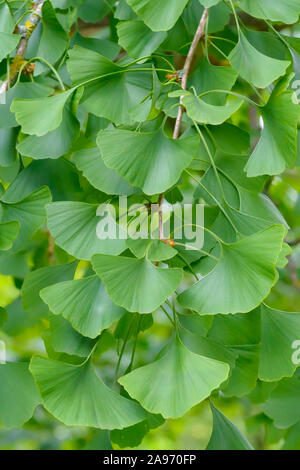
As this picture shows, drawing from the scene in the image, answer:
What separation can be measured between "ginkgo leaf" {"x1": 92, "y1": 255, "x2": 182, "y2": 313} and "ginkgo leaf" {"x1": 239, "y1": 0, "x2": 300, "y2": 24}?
28 cm

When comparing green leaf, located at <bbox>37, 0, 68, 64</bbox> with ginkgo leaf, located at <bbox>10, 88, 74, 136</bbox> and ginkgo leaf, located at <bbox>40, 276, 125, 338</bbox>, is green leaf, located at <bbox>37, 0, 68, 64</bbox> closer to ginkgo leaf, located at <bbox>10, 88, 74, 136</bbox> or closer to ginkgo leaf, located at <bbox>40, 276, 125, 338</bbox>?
ginkgo leaf, located at <bbox>10, 88, 74, 136</bbox>

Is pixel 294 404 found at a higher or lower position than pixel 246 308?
lower

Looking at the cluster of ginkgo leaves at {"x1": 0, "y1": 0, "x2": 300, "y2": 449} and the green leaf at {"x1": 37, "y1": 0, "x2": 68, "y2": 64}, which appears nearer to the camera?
the cluster of ginkgo leaves at {"x1": 0, "y1": 0, "x2": 300, "y2": 449}

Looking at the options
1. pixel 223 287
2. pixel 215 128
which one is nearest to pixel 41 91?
pixel 215 128

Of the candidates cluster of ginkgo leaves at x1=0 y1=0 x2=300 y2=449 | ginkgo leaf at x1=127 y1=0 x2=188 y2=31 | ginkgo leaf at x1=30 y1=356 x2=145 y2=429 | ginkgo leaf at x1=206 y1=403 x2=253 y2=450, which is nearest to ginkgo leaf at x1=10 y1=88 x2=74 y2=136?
cluster of ginkgo leaves at x1=0 y1=0 x2=300 y2=449

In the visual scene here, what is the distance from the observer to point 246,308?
0.54 m

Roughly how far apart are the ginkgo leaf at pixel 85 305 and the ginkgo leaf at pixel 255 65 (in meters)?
0.25

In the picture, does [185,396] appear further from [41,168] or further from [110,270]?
[41,168]

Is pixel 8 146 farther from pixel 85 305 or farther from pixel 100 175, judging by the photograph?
pixel 85 305

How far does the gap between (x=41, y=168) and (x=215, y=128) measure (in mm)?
210

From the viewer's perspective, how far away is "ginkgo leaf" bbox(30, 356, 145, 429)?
57 centimetres

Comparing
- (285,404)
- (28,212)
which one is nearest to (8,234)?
(28,212)

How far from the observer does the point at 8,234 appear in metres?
0.61

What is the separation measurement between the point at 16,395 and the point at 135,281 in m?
0.24
